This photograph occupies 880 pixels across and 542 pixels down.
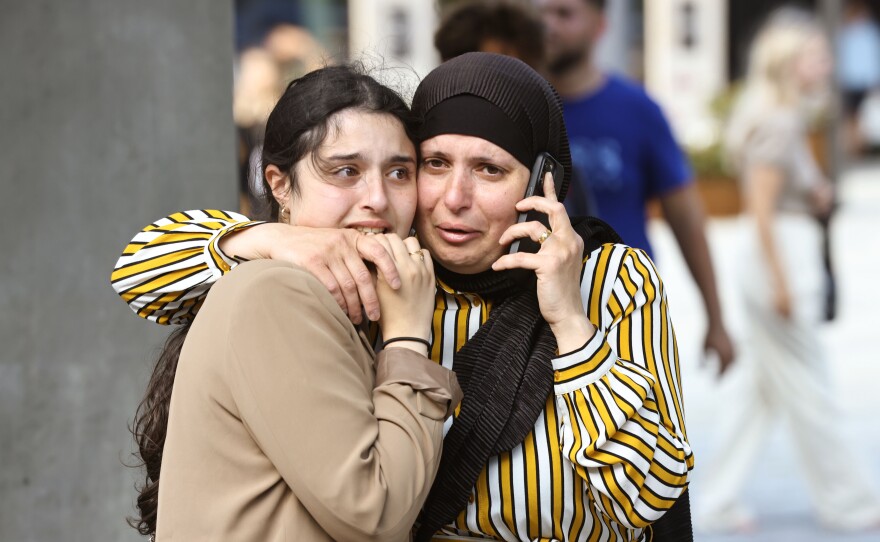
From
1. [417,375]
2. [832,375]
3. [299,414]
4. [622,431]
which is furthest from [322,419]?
[832,375]

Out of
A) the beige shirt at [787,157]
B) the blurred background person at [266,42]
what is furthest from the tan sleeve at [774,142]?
the blurred background person at [266,42]

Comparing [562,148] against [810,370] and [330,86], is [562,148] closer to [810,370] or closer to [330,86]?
[330,86]

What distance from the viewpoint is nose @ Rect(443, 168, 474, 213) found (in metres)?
2.39

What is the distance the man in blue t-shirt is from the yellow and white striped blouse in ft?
7.30

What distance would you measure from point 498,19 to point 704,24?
16.7m

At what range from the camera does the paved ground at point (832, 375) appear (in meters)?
6.23

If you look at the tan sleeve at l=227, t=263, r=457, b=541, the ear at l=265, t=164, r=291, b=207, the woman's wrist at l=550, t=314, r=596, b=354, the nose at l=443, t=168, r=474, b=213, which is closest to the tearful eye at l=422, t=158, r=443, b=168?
the nose at l=443, t=168, r=474, b=213

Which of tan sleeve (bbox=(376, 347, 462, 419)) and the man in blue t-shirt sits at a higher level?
the man in blue t-shirt

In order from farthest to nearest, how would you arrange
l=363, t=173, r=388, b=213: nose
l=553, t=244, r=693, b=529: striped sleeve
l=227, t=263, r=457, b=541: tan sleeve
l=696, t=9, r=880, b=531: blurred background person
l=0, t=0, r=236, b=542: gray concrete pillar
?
l=696, t=9, r=880, b=531: blurred background person
l=0, t=0, r=236, b=542: gray concrete pillar
l=363, t=173, r=388, b=213: nose
l=553, t=244, r=693, b=529: striped sleeve
l=227, t=263, r=457, b=541: tan sleeve

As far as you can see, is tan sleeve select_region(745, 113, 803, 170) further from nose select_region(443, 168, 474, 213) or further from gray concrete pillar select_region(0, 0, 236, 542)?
nose select_region(443, 168, 474, 213)

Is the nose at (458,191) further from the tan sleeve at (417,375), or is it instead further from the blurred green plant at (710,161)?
the blurred green plant at (710,161)

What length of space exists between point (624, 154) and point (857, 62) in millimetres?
Result: 16796

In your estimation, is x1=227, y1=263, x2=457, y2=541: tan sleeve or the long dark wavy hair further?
the long dark wavy hair

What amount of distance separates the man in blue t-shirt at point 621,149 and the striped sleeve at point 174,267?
2.43 metres
